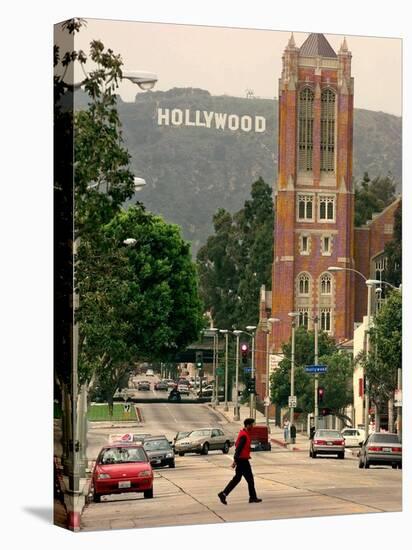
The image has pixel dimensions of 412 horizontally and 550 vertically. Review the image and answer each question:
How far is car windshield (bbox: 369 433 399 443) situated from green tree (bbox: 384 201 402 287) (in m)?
2.97

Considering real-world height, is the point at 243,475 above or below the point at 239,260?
below

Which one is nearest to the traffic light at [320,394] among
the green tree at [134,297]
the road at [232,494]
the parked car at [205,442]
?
the road at [232,494]

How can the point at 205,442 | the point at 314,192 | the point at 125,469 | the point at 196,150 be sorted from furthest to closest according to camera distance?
the point at 314,192 → the point at 205,442 → the point at 196,150 → the point at 125,469

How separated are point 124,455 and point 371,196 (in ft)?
20.2

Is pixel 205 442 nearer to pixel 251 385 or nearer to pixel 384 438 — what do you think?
pixel 251 385

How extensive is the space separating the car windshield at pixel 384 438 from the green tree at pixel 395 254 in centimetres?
297

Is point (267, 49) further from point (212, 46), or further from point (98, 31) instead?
point (98, 31)

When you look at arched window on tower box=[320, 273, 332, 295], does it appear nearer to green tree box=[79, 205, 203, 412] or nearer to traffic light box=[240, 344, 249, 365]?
traffic light box=[240, 344, 249, 365]

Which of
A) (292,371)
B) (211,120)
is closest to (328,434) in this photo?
(292,371)

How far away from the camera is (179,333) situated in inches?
1260

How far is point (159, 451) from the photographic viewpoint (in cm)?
3067

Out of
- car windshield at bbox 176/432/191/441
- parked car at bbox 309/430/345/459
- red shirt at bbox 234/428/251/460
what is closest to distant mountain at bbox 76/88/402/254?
car windshield at bbox 176/432/191/441

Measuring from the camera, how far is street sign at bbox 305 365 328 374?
3244cm

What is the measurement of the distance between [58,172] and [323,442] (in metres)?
7.80
